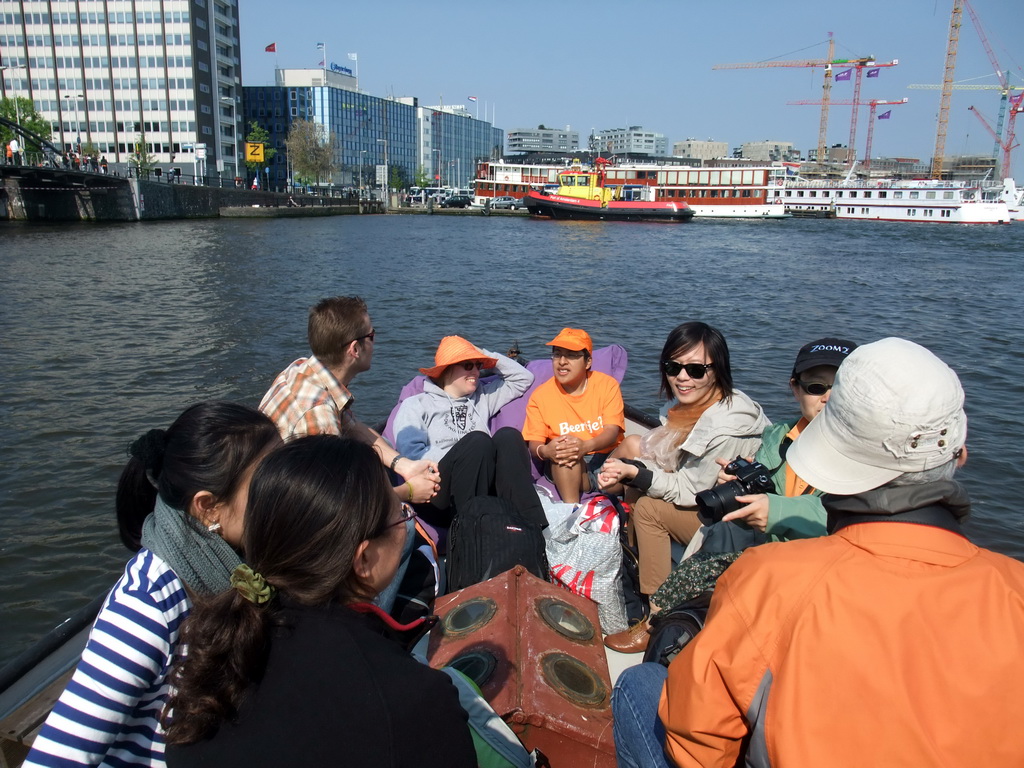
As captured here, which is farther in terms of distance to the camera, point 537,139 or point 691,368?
point 537,139

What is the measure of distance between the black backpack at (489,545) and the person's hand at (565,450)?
0.57 metres

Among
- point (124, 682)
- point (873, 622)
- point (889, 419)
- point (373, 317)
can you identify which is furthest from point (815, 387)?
point (373, 317)

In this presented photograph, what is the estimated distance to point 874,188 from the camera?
6806 centimetres

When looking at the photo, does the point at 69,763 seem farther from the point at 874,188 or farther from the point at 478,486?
the point at 874,188

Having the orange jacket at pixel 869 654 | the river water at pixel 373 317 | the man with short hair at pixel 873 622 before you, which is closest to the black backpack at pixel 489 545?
the man with short hair at pixel 873 622

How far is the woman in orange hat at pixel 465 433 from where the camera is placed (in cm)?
354

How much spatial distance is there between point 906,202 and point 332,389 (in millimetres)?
75299

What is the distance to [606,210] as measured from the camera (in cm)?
5609

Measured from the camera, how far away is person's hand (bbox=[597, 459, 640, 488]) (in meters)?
3.18

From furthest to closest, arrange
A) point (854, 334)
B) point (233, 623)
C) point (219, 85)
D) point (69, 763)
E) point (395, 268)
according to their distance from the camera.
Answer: point (219, 85), point (395, 268), point (854, 334), point (69, 763), point (233, 623)

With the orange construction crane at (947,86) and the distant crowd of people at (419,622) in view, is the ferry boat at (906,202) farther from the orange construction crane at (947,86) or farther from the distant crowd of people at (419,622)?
the distant crowd of people at (419,622)

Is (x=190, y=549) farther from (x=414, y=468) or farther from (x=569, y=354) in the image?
(x=569, y=354)

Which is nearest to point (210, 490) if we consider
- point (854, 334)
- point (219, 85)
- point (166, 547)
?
point (166, 547)

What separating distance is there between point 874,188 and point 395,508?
256ft
